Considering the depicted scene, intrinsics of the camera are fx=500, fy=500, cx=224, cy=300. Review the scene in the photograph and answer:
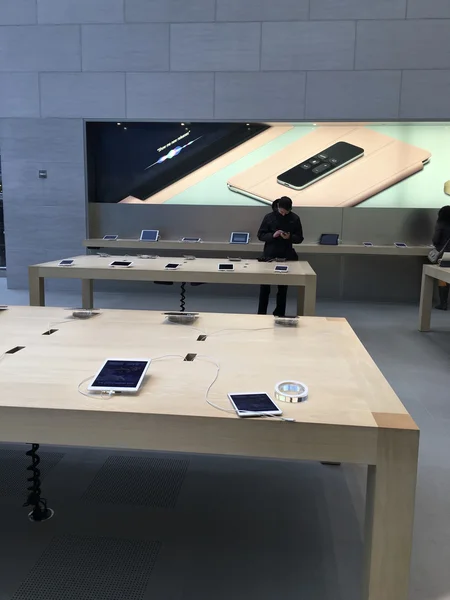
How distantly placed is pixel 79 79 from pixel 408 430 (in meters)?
6.89

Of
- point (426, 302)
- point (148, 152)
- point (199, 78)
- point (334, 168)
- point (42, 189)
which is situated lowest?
point (426, 302)

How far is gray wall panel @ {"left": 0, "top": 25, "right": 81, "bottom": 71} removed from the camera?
6648 mm

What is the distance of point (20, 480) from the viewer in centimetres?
210

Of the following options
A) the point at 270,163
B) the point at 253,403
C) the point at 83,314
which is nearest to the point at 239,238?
the point at 270,163

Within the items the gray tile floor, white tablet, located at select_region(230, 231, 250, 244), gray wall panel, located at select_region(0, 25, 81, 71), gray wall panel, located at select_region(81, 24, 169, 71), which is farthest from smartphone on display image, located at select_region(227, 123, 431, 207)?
the gray tile floor

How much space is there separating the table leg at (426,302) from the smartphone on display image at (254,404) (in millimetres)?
4029

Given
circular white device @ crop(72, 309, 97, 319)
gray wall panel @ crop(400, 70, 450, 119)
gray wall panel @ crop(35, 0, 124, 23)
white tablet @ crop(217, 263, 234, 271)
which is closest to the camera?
circular white device @ crop(72, 309, 97, 319)

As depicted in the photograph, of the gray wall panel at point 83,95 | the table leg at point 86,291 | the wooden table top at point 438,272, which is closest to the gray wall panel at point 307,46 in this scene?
the gray wall panel at point 83,95

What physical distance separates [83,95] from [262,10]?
2.57 m

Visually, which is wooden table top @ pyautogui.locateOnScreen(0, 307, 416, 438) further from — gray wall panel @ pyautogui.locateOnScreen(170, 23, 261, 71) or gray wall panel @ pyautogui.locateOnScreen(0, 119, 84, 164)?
gray wall panel @ pyautogui.locateOnScreen(170, 23, 261, 71)

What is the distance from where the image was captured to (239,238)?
6.68m

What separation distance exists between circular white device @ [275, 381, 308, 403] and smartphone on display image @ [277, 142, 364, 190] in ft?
18.9

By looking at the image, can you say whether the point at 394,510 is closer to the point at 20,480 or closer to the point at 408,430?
the point at 408,430

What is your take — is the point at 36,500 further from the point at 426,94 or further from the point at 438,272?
the point at 426,94
